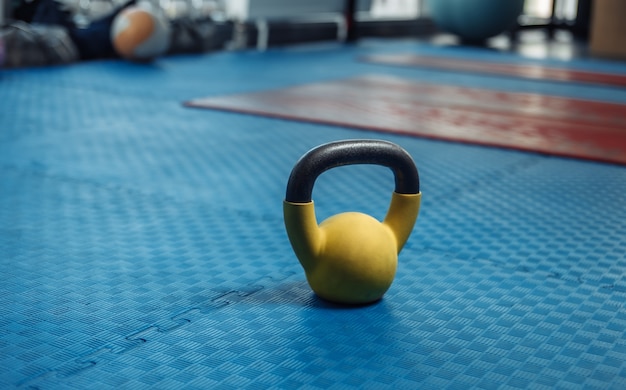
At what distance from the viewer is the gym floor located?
6.03 ft

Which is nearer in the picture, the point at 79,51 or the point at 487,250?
the point at 487,250

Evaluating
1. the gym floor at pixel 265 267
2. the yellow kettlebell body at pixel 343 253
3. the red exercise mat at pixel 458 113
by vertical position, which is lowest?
the red exercise mat at pixel 458 113

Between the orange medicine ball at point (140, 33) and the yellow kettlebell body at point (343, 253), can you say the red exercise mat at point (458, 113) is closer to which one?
the orange medicine ball at point (140, 33)

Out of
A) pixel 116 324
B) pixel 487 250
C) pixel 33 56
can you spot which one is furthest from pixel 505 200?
pixel 33 56

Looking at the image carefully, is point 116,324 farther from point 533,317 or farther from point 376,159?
point 533,317

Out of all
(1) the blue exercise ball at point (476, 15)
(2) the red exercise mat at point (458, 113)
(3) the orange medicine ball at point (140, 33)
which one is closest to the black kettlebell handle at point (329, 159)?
(2) the red exercise mat at point (458, 113)

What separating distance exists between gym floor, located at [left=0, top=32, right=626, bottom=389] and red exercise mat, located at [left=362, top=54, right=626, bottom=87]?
3096 mm

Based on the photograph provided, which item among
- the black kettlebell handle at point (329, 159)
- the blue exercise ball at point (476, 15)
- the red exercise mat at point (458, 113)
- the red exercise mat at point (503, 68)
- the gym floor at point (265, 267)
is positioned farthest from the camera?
the blue exercise ball at point (476, 15)

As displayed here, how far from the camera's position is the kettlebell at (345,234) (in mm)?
2047

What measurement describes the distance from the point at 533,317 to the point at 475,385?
Answer: 45 cm

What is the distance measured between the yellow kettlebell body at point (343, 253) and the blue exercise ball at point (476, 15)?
7.46m

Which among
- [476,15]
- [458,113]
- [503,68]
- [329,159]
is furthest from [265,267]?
[476,15]

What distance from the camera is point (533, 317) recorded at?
214 centimetres

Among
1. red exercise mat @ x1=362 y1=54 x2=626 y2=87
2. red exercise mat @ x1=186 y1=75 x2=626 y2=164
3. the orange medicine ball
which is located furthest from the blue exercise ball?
the orange medicine ball
